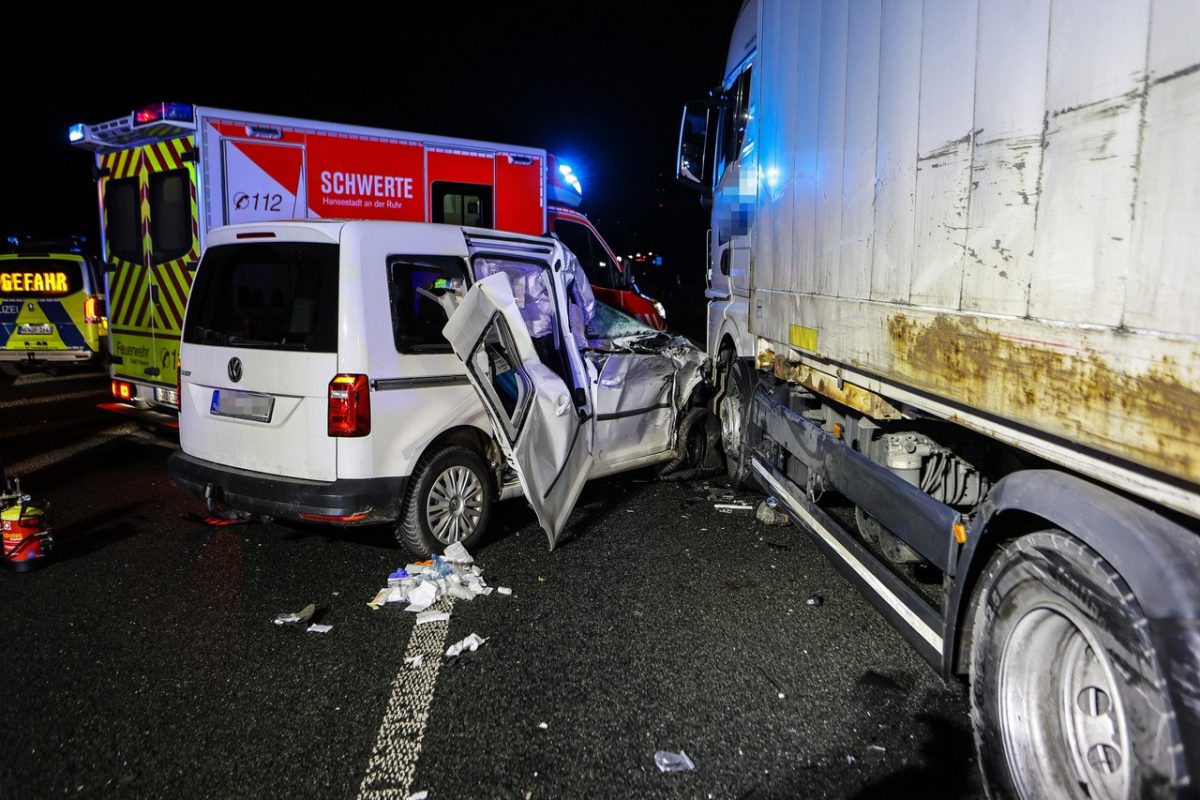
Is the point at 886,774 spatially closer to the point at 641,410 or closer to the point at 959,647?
the point at 959,647

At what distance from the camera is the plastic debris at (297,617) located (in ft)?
13.7

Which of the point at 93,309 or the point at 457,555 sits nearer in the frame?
the point at 457,555

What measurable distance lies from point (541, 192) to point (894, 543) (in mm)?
7020

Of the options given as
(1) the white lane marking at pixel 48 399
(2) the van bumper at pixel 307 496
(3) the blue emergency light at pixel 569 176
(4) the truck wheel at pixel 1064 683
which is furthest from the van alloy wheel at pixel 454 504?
(1) the white lane marking at pixel 48 399

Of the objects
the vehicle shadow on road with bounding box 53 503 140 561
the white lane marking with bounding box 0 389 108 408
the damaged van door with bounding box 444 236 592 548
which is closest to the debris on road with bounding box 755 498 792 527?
the damaged van door with bounding box 444 236 592 548

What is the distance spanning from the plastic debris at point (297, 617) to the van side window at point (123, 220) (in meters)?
5.25

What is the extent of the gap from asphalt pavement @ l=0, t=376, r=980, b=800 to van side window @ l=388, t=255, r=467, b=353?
1359 mm

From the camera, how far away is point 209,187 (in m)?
7.44

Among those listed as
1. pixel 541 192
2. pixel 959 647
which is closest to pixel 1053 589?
pixel 959 647

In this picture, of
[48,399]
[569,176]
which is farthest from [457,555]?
[48,399]

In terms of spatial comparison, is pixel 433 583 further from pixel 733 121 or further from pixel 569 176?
pixel 569 176

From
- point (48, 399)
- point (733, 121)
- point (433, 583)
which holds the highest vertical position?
point (733, 121)

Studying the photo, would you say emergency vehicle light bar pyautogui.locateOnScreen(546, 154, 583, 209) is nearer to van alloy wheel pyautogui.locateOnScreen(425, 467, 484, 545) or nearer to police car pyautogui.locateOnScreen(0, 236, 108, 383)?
van alloy wheel pyautogui.locateOnScreen(425, 467, 484, 545)

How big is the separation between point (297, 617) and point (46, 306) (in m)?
11.2
